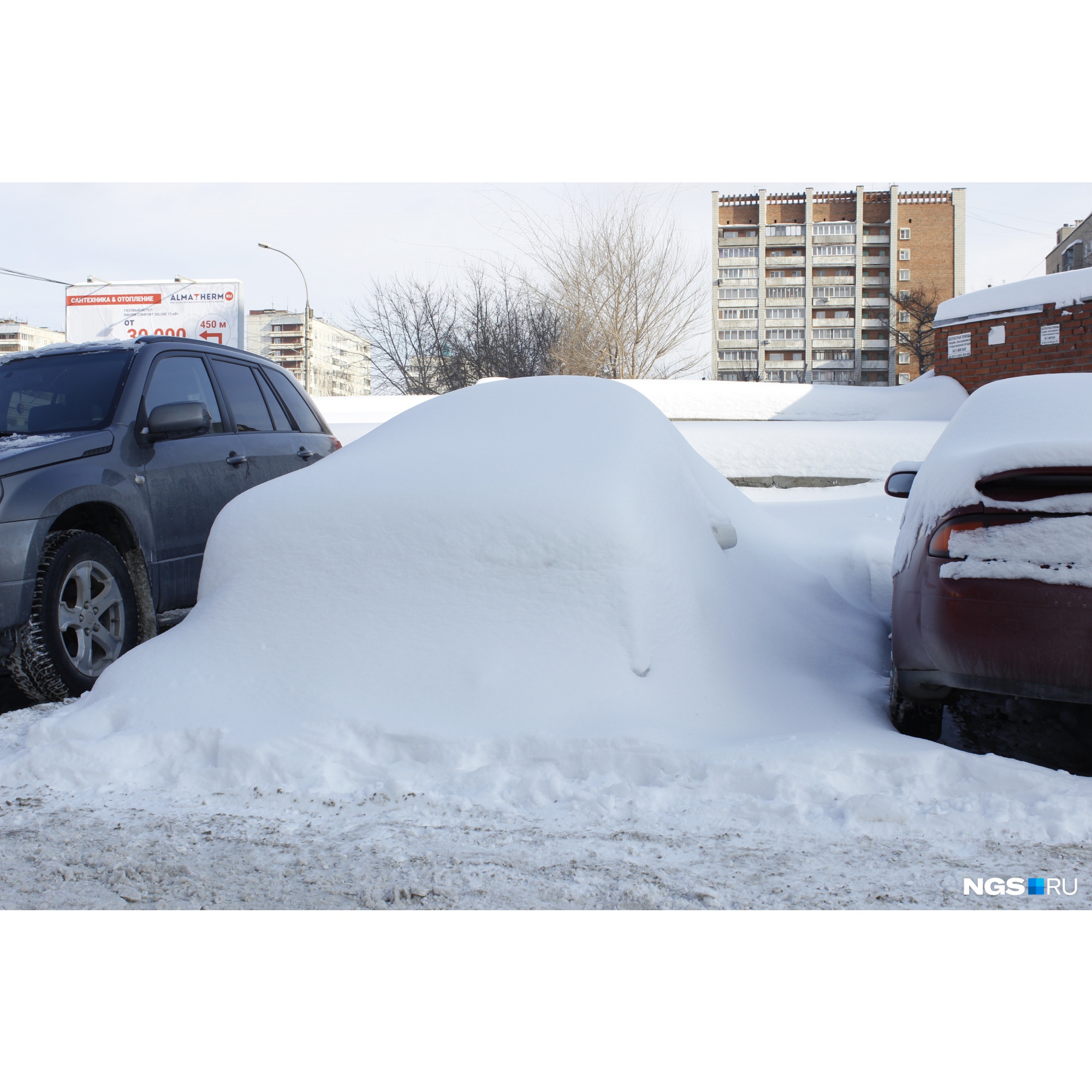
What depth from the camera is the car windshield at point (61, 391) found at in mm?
4332

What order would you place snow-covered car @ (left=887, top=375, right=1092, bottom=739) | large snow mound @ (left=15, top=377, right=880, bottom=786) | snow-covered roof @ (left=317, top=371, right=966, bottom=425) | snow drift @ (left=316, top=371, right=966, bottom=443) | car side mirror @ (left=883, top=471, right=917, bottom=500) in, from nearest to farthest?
1. snow-covered car @ (left=887, top=375, right=1092, bottom=739)
2. large snow mound @ (left=15, top=377, right=880, bottom=786)
3. car side mirror @ (left=883, top=471, right=917, bottom=500)
4. snow drift @ (left=316, top=371, right=966, bottom=443)
5. snow-covered roof @ (left=317, top=371, right=966, bottom=425)

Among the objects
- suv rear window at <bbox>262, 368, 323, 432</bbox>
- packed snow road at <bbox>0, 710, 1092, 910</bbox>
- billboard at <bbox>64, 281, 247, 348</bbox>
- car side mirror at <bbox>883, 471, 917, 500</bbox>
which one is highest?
billboard at <bbox>64, 281, 247, 348</bbox>

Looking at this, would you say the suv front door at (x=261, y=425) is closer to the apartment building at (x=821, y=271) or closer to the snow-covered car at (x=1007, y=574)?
the snow-covered car at (x=1007, y=574)

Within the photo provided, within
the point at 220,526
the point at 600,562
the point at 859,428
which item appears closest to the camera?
the point at 600,562

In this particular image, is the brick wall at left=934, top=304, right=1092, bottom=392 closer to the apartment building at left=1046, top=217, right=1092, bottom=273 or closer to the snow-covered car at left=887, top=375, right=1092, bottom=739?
the snow-covered car at left=887, top=375, right=1092, bottom=739

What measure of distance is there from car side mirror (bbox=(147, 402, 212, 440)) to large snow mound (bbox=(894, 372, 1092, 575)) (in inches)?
137

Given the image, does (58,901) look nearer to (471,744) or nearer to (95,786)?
(95,786)

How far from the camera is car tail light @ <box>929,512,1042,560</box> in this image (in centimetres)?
255

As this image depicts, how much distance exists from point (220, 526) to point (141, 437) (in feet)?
3.74

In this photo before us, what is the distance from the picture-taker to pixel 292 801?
2648 mm

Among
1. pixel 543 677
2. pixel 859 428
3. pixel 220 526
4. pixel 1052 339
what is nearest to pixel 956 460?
pixel 543 677

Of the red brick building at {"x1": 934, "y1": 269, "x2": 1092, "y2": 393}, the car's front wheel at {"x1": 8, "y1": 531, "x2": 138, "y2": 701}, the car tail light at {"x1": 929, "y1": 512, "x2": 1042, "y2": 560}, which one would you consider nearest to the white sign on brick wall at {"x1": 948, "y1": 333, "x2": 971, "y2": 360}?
the red brick building at {"x1": 934, "y1": 269, "x2": 1092, "y2": 393}

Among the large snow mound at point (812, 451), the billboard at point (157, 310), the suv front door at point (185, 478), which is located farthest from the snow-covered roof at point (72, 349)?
the billboard at point (157, 310)

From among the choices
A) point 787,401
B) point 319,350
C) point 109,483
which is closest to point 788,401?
point 787,401
